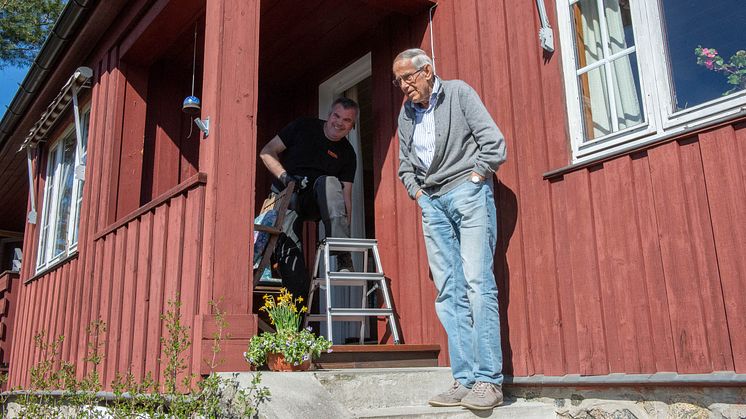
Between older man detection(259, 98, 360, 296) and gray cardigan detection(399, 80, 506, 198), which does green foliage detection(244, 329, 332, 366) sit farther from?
older man detection(259, 98, 360, 296)

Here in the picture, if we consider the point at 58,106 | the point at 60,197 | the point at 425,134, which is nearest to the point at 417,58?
the point at 425,134

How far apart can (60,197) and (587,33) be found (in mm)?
5743

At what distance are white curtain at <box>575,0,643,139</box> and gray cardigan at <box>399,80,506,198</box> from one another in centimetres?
52

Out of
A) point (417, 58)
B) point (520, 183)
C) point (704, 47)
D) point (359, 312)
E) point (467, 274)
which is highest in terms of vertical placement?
point (417, 58)

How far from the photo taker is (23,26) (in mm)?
13219

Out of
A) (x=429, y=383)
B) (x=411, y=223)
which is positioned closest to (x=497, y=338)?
(x=429, y=383)

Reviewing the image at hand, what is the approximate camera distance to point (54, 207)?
7.34 m

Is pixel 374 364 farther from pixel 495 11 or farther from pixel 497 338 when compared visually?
pixel 495 11

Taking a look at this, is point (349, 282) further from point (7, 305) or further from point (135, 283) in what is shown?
point (7, 305)

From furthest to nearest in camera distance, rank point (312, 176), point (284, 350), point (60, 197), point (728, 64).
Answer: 1. point (60, 197)
2. point (312, 176)
3. point (284, 350)
4. point (728, 64)

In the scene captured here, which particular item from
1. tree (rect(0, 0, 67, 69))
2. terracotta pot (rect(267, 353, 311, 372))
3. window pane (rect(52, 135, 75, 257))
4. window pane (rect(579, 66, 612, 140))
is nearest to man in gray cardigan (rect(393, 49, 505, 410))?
window pane (rect(579, 66, 612, 140))

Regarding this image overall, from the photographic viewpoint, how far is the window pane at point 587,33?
3.52 metres

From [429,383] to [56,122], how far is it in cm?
547

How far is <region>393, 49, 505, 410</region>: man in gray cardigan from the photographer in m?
3.10
